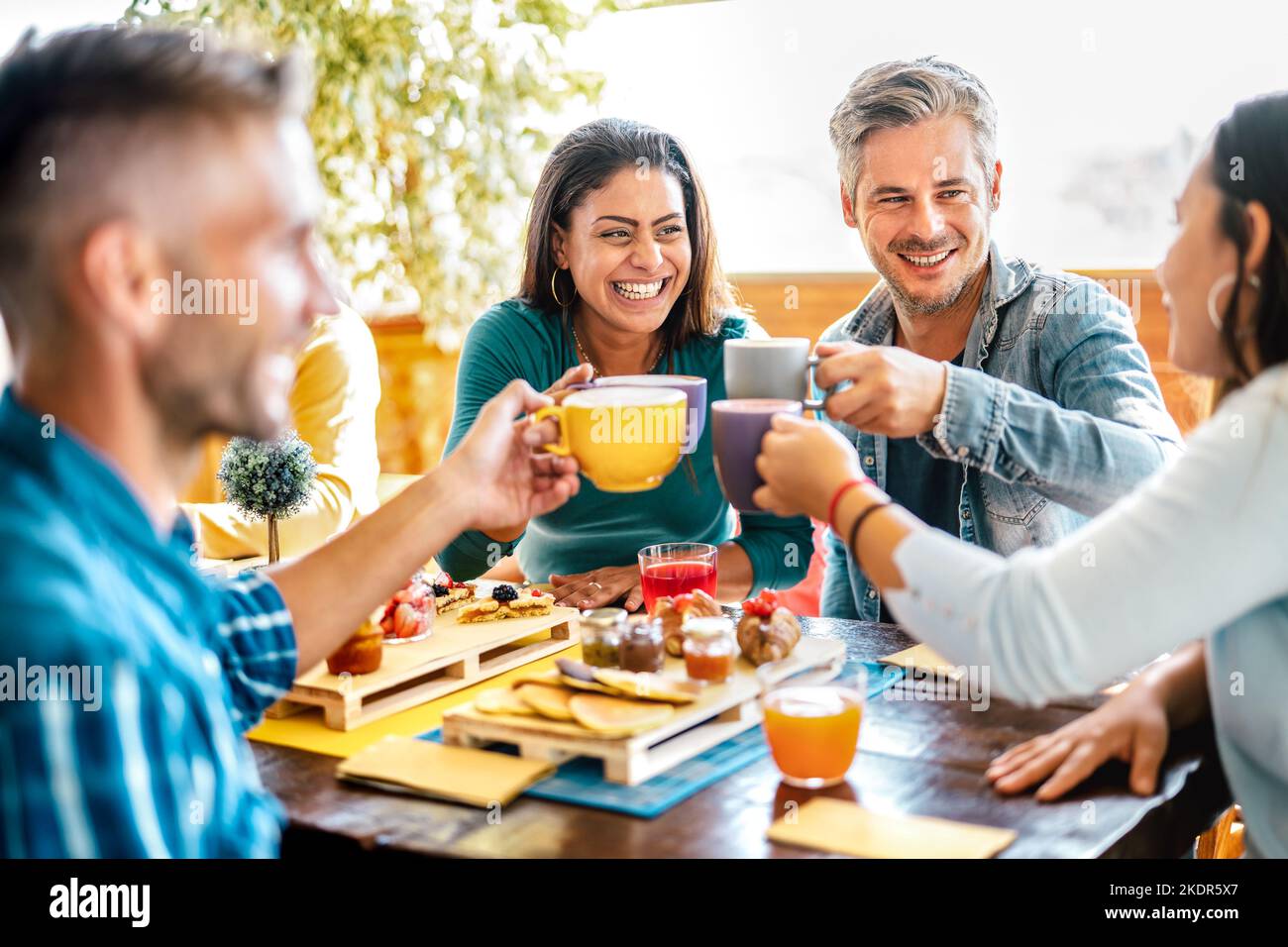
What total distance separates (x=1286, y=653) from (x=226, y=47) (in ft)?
3.97

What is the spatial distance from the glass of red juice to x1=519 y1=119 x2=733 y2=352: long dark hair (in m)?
0.78

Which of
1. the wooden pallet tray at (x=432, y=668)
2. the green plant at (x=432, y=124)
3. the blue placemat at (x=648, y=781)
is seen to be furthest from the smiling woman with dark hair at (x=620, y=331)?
the green plant at (x=432, y=124)

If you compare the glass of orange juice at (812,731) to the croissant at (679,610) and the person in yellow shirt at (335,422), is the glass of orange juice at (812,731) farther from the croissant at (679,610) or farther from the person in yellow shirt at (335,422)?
the person in yellow shirt at (335,422)

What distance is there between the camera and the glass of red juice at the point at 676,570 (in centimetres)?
201

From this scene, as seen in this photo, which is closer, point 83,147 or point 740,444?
point 83,147

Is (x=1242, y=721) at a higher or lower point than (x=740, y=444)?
lower

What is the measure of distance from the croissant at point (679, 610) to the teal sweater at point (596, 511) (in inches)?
25.8

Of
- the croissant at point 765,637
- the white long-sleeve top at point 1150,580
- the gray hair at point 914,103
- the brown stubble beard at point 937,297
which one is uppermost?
the gray hair at point 914,103

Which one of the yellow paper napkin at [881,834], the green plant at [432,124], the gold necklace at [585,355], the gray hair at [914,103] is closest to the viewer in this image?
the yellow paper napkin at [881,834]

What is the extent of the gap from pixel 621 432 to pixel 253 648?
541 mm
